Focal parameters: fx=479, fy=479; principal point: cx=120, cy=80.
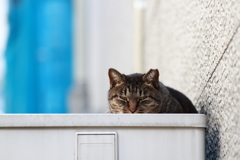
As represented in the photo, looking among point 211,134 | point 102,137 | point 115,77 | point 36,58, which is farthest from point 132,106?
point 36,58

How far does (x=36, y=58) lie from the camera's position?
13047 millimetres

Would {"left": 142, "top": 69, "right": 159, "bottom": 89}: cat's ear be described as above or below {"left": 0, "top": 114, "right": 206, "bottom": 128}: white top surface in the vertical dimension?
above

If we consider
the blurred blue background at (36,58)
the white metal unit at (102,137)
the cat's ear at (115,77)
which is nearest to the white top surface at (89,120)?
the white metal unit at (102,137)

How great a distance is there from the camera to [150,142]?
1.76 metres

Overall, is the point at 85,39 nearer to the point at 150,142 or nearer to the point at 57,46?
the point at 57,46

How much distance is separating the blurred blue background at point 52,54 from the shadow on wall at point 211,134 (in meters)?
8.07

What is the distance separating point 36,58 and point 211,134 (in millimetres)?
11326

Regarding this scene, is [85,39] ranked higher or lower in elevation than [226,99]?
higher

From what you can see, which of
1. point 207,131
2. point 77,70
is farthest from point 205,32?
point 77,70

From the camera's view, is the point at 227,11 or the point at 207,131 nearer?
the point at 227,11

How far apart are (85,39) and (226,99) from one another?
13.0 m

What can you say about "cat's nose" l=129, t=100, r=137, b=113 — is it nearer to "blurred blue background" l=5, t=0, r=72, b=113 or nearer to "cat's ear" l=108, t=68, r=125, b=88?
"cat's ear" l=108, t=68, r=125, b=88

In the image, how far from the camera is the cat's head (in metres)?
2.73

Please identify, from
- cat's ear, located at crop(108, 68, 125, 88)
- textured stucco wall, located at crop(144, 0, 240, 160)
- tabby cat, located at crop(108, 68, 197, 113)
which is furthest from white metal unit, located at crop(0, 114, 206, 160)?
cat's ear, located at crop(108, 68, 125, 88)
